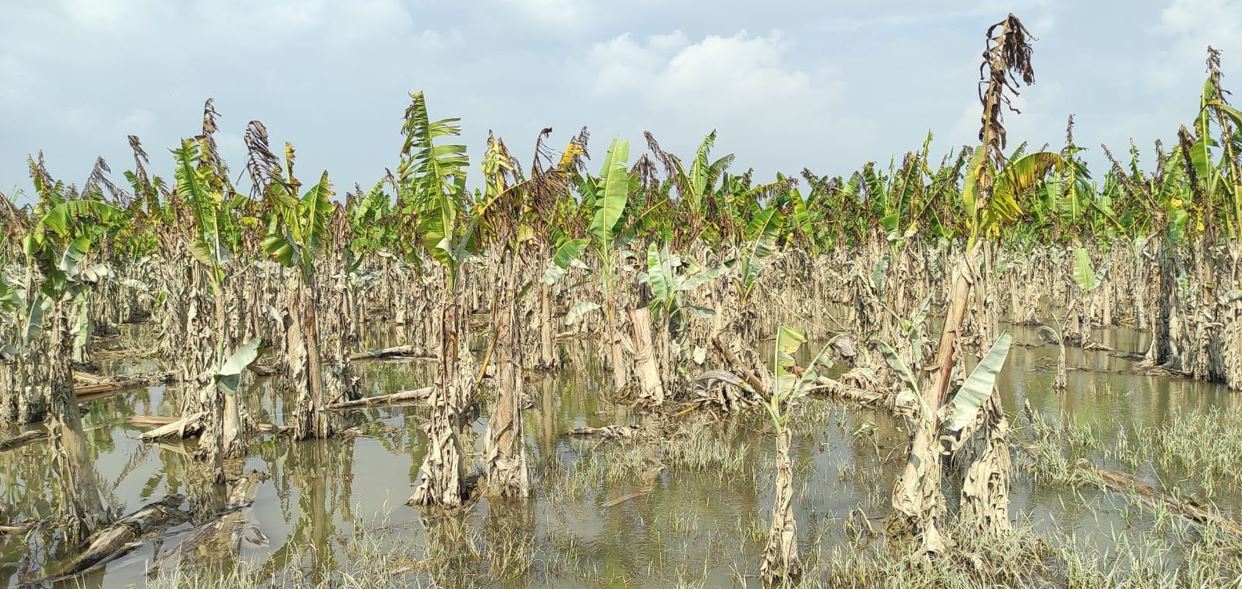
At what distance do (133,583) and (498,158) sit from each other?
5.15m

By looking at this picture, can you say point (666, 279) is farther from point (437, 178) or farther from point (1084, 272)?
point (1084, 272)

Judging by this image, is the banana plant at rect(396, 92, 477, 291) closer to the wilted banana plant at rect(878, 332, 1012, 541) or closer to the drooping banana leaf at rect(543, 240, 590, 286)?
the drooping banana leaf at rect(543, 240, 590, 286)

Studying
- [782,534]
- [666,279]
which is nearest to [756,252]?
[666,279]

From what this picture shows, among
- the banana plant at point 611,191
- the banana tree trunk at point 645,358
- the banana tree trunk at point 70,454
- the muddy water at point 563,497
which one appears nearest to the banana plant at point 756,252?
the banana tree trunk at point 645,358

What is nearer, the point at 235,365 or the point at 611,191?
the point at 235,365

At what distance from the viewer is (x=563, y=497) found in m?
7.54

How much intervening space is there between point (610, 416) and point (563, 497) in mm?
3556

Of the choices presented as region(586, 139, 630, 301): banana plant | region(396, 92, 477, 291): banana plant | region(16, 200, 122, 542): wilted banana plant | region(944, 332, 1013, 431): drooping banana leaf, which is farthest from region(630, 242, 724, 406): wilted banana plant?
Result: region(16, 200, 122, 542): wilted banana plant

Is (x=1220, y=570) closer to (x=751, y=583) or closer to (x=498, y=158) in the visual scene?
(x=751, y=583)

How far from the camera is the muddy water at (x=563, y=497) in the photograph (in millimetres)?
5949

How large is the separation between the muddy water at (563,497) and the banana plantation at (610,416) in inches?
1.9

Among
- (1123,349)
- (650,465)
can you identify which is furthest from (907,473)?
(1123,349)

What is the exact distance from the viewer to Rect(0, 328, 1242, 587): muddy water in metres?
5.95

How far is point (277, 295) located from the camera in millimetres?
16234
